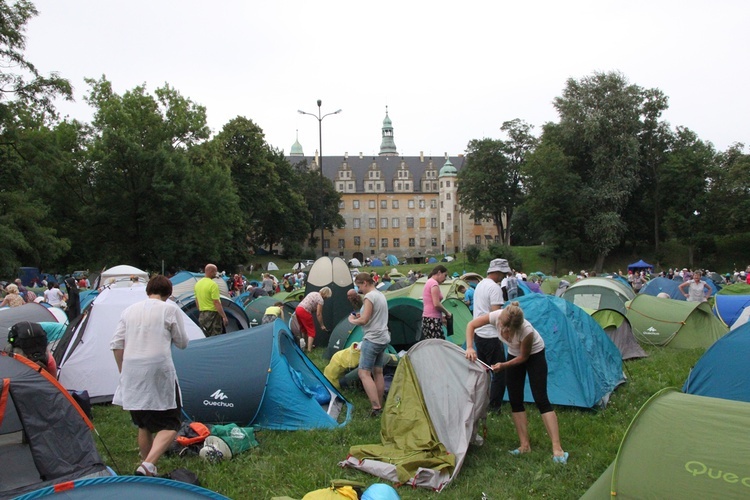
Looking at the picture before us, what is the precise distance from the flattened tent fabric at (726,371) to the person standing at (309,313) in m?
6.84

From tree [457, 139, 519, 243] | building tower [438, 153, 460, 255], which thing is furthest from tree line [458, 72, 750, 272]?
building tower [438, 153, 460, 255]

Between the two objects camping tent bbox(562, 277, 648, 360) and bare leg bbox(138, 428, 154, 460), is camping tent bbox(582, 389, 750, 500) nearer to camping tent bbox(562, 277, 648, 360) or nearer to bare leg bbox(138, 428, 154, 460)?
bare leg bbox(138, 428, 154, 460)

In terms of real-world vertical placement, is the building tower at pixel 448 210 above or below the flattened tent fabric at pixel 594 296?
above

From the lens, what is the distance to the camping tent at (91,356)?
775cm

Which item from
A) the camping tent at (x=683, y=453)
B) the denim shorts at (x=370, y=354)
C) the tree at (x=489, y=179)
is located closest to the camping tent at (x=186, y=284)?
the denim shorts at (x=370, y=354)

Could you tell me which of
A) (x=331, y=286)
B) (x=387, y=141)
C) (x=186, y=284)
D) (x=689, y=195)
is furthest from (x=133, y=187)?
(x=387, y=141)

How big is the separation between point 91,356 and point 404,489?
15.6 feet

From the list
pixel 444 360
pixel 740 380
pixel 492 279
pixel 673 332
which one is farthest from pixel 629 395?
pixel 673 332

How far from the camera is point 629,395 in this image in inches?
316

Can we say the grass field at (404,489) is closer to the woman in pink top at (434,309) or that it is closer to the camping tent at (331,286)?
the woman in pink top at (434,309)

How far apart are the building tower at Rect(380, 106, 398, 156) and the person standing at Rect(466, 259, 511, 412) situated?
9141 cm

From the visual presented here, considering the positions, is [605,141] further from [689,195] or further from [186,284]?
[186,284]

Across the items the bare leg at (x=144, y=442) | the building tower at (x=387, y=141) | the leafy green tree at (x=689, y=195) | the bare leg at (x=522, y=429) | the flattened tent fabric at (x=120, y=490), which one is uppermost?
the building tower at (x=387, y=141)

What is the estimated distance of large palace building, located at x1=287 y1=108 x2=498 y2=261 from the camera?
85125mm
